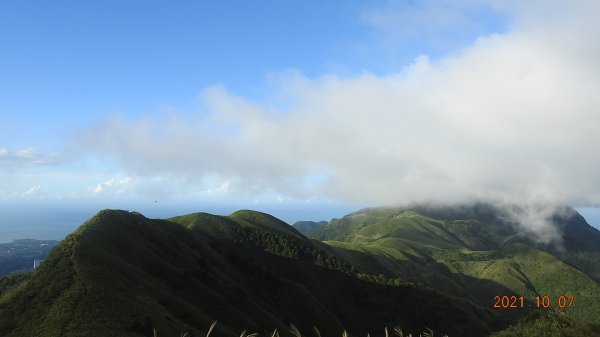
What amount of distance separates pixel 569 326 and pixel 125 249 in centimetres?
9095

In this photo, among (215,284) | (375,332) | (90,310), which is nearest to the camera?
(90,310)

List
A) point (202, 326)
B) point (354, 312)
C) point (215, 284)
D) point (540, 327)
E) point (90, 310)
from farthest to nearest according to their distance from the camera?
point (354, 312), point (215, 284), point (202, 326), point (90, 310), point (540, 327)

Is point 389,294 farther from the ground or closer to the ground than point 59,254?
closer to the ground

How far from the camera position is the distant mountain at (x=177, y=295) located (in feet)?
191

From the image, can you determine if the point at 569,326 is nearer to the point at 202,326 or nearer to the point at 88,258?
the point at 202,326

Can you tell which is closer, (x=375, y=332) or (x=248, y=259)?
(x=375, y=332)

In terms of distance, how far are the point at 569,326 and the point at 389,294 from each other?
151 metres

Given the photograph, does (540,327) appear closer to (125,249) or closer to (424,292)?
(125,249)

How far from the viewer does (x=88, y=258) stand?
77.6 metres

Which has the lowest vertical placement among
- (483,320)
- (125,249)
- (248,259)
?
(483,320)

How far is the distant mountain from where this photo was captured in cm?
5812

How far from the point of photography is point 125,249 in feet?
332

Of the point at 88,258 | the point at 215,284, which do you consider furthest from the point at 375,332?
the point at 88,258

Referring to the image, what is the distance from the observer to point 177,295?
8756 cm
